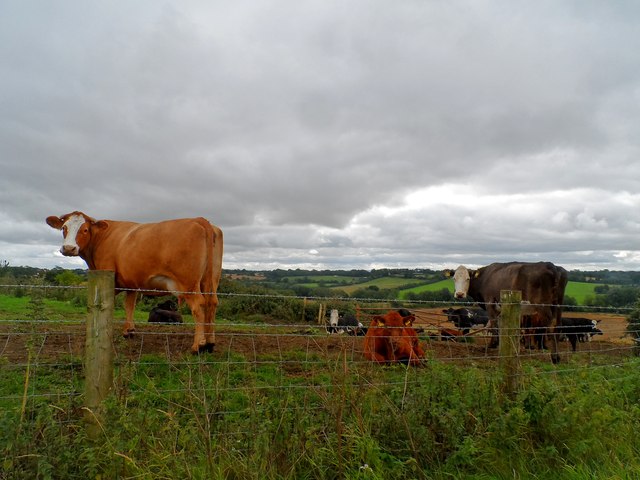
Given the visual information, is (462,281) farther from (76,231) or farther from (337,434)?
(337,434)

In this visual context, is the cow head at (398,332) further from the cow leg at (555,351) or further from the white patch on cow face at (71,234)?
the white patch on cow face at (71,234)

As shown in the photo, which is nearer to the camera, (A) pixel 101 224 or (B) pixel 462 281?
(A) pixel 101 224

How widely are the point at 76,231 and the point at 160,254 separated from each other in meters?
1.94

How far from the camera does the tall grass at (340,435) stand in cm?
316

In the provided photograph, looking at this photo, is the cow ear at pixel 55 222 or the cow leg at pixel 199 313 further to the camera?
the cow ear at pixel 55 222

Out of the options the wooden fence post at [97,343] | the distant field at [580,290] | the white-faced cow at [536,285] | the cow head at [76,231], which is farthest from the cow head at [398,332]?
the distant field at [580,290]

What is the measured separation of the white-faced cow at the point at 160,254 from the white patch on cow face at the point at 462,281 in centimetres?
870

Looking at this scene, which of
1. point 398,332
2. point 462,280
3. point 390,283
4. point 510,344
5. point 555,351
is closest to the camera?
point 510,344

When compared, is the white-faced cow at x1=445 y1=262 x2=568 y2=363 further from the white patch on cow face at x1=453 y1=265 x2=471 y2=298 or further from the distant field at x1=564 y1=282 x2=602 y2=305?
the distant field at x1=564 y1=282 x2=602 y2=305

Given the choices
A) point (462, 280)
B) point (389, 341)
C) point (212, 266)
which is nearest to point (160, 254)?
point (212, 266)

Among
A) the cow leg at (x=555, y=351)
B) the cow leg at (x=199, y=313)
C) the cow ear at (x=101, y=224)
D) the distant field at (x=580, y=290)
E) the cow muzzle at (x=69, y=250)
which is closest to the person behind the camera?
the cow leg at (x=555, y=351)

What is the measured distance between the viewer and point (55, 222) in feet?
30.3

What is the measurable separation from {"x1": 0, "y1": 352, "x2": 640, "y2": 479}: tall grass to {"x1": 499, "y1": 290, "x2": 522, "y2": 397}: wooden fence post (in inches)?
4.9

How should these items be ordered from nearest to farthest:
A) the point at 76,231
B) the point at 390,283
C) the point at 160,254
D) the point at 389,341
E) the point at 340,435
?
the point at 340,435
the point at 389,341
the point at 160,254
the point at 76,231
the point at 390,283
